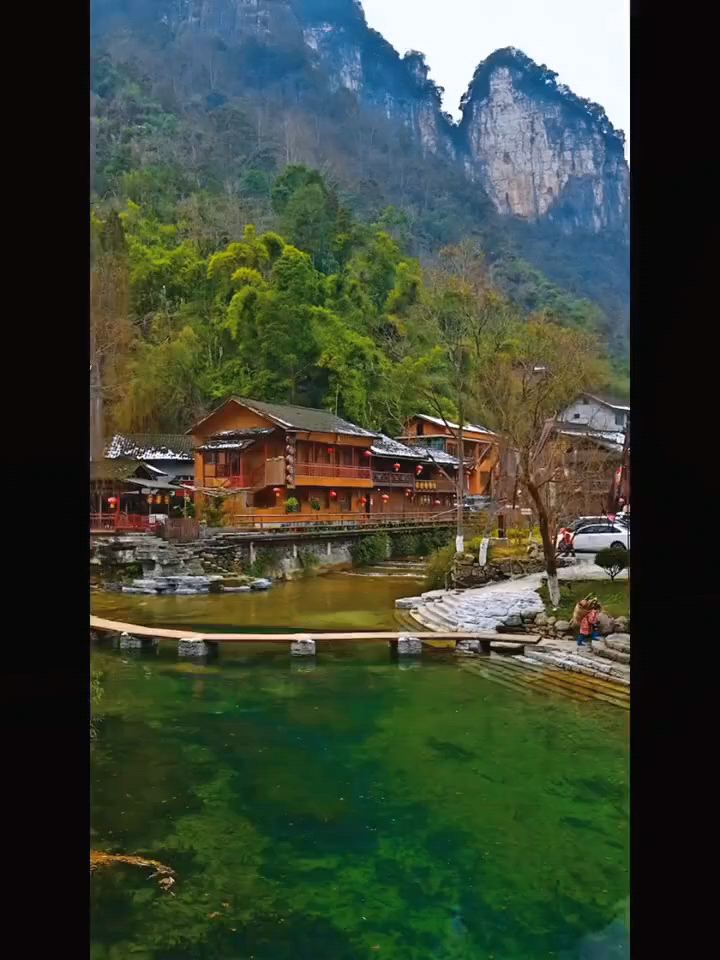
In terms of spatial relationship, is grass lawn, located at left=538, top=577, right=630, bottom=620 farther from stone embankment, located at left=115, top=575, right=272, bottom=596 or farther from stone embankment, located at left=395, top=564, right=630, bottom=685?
stone embankment, located at left=115, top=575, right=272, bottom=596

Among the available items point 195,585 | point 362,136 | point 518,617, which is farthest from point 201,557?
point 362,136

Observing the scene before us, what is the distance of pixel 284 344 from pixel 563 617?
239cm

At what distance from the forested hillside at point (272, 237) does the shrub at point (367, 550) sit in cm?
72

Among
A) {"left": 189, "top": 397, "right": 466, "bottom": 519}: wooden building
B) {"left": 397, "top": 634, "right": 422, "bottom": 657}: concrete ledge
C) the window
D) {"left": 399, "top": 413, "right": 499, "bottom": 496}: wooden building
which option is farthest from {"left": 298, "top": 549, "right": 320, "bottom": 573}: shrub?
the window

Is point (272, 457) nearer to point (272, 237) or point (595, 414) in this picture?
point (272, 237)

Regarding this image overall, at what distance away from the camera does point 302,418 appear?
15.0ft

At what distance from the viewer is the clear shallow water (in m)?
2.84

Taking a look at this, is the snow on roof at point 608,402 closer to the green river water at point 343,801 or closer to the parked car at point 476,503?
Result: the parked car at point 476,503

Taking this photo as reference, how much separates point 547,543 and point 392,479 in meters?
1.02

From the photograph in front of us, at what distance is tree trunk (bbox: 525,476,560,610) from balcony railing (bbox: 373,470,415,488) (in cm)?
72

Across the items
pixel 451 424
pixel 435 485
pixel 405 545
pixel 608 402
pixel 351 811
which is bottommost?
pixel 351 811

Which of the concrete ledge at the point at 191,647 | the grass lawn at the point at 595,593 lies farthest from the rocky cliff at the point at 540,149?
the concrete ledge at the point at 191,647
